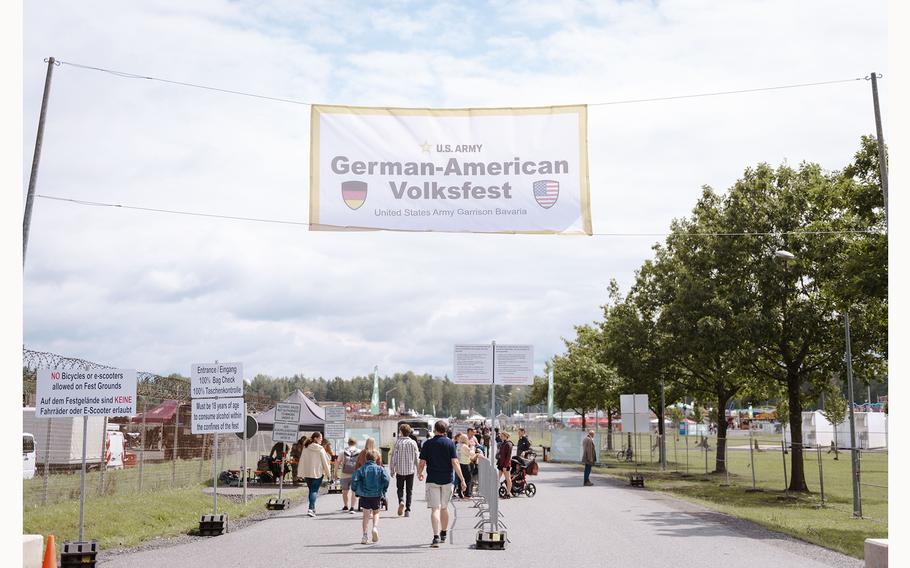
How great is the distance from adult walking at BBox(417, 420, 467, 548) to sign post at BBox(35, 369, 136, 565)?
474 cm

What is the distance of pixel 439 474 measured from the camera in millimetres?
14914

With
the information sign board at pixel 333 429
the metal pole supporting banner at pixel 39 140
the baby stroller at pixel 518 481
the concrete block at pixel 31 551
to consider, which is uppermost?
the metal pole supporting banner at pixel 39 140

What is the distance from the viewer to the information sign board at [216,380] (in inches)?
709

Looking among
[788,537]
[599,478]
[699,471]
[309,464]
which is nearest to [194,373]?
[309,464]

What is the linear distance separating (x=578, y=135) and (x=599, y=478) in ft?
83.6

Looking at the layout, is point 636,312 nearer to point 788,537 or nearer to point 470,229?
point 788,537

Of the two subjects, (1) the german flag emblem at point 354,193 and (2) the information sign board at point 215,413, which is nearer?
(1) the german flag emblem at point 354,193

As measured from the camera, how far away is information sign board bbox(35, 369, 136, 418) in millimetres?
13953

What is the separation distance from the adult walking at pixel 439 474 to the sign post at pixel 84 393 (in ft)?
15.6

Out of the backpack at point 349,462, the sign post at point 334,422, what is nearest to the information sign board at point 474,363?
the backpack at point 349,462

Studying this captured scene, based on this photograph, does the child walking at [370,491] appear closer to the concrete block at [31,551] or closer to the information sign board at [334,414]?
the concrete block at [31,551]

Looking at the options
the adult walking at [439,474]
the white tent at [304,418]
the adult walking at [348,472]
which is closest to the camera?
the adult walking at [439,474]

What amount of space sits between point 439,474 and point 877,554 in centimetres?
651

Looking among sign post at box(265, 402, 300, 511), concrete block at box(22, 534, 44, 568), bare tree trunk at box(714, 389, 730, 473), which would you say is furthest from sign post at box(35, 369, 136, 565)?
bare tree trunk at box(714, 389, 730, 473)
